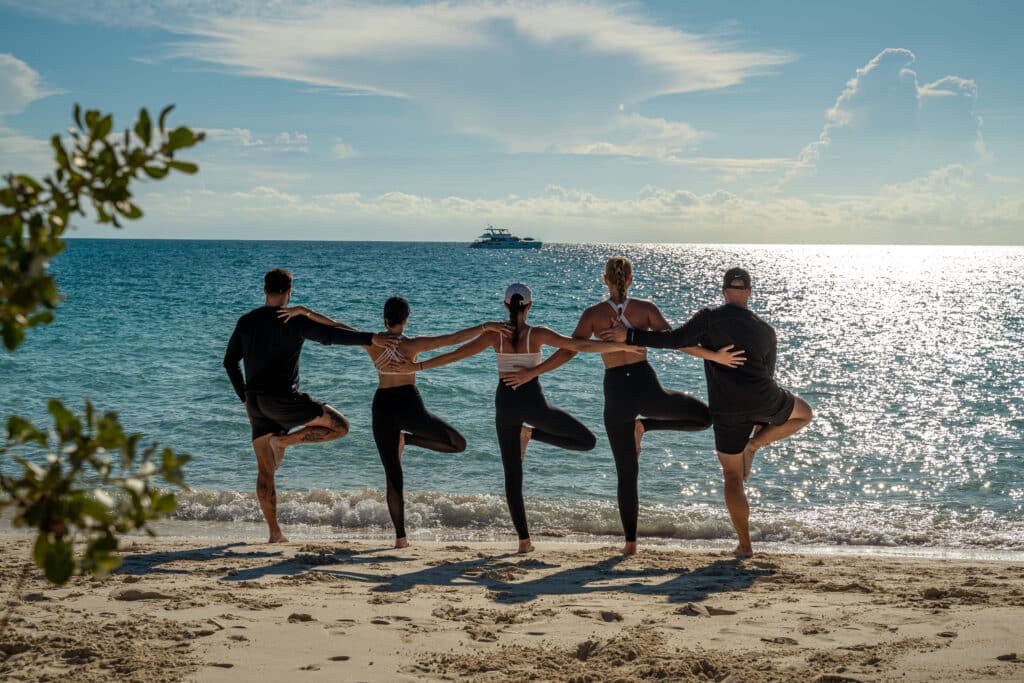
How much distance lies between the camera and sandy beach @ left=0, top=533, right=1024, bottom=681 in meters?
4.36

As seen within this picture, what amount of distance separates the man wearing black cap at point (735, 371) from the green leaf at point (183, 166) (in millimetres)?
5411

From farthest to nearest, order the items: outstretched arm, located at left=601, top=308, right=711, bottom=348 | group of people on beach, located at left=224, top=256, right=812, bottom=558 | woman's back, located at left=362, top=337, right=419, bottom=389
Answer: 1. woman's back, located at left=362, top=337, right=419, bottom=389
2. group of people on beach, located at left=224, top=256, right=812, bottom=558
3. outstretched arm, located at left=601, top=308, right=711, bottom=348

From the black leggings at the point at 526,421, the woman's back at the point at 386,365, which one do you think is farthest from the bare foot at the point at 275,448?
the black leggings at the point at 526,421

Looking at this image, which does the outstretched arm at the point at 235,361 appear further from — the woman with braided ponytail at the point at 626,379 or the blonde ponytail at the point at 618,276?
the blonde ponytail at the point at 618,276

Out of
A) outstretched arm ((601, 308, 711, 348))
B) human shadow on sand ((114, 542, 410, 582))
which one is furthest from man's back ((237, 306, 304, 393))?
outstretched arm ((601, 308, 711, 348))

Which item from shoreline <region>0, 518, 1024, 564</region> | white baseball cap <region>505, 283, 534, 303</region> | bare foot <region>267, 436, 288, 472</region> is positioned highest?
white baseball cap <region>505, 283, 534, 303</region>

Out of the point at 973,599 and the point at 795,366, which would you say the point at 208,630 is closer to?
the point at 973,599

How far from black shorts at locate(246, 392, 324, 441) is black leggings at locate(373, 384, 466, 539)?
0.59 meters

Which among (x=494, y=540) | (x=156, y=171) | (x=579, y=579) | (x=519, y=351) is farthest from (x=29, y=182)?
(x=494, y=540)

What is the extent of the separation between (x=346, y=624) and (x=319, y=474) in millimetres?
6328

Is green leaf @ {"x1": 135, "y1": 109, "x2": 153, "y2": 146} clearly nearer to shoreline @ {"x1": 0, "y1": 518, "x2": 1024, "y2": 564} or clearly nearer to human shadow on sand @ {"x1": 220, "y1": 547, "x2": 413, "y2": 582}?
human shadow on sand @ {"x1": 220, "y1": 547, "x2": 413, "y2": 582}

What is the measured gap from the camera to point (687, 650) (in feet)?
15.2

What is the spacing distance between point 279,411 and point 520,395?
211 cm

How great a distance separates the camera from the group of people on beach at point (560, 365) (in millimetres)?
6875
